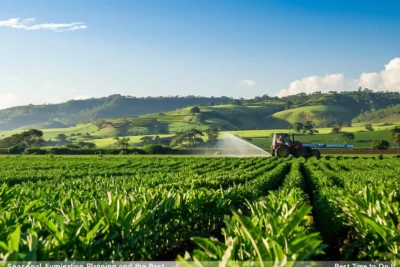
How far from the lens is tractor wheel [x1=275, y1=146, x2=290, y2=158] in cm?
5162

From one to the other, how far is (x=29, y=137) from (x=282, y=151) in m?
85.6

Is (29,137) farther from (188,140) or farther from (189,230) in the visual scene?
(189,230)

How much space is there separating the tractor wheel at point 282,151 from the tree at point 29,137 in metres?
80.9

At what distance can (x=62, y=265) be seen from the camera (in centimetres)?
423

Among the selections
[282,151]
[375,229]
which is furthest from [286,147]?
[375,229]

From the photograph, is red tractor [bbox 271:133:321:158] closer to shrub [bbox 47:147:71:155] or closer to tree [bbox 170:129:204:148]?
shrub [bbox 47:147:71:155]

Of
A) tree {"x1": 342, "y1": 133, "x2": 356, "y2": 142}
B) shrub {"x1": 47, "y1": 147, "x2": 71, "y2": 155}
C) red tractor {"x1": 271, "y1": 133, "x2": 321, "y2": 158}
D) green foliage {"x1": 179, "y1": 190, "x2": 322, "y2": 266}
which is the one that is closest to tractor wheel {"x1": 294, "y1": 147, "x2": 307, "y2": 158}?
red tractor {"x1": 271, "y1": 133, "x2": 321, "y2": 158}

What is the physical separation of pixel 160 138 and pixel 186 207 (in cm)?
15051

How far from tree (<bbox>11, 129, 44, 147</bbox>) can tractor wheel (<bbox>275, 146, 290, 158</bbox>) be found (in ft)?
265

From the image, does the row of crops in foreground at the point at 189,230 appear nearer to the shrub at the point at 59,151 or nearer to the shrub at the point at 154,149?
the shrub at the point at 154,149

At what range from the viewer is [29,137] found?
11462 cm

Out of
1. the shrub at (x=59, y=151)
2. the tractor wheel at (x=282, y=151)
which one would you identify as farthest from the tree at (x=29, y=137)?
the tractor wheel at (x=282, y=151)

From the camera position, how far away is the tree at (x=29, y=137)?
370 ft

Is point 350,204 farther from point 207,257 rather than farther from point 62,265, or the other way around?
point 62,265
